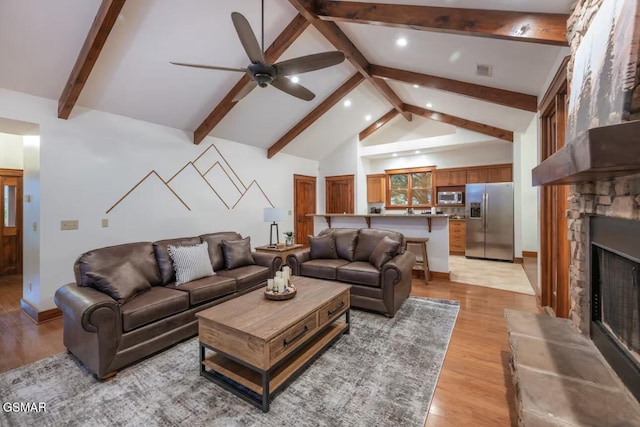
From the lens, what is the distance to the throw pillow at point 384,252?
3.34 m

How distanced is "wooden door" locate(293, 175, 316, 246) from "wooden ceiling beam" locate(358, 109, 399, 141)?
1.79 metres

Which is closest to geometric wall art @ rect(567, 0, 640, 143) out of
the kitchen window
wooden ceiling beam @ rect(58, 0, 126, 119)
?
wooden ceiling beam @ rect(58, 0, 126, 119)

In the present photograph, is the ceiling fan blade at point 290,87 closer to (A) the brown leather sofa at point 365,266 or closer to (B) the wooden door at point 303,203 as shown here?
(A) the brown leather sofa at point 365,266

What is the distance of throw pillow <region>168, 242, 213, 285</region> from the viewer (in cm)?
304

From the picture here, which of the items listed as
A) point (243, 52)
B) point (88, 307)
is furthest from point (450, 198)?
point (88, 307)

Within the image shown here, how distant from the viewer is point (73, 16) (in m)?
2.54

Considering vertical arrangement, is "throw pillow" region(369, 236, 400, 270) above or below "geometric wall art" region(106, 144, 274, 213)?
below

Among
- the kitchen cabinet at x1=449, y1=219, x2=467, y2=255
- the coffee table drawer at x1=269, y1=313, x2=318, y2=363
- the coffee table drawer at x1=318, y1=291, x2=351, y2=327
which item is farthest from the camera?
the kitchen cabinet at x1=449, y1=219, x2=467, y2=255

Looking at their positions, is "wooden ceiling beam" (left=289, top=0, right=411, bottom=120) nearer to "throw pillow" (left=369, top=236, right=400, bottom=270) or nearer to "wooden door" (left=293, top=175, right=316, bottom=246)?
"throw pillow" (left=369, top=236, right=400, bottom=270)

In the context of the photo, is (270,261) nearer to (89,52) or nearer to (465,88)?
(89,52)

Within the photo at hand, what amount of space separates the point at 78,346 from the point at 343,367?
217 centimetres

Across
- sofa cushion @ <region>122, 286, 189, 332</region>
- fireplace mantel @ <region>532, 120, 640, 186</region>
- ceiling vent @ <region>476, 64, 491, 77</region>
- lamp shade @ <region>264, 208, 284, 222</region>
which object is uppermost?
ceiling vent @ <region>476, 64, 491, 77</region>

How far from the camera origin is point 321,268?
3664 millimetres

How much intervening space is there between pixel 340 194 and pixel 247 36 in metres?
5.74
